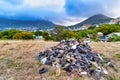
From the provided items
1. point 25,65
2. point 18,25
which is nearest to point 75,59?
point 25,65

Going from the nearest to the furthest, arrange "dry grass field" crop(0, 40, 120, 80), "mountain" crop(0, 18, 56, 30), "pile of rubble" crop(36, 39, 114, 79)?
"dry grass field" crop(0, 40, 120, 80) < "pile of rubble" crop(36, 39, 114, 79) < "mountain" crop(0, 18, 56, 30)

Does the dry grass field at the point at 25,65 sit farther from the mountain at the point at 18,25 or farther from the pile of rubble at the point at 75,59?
the mountain at the point at 18,25

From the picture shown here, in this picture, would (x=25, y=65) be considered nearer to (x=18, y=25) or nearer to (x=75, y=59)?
(x=75, y=59)

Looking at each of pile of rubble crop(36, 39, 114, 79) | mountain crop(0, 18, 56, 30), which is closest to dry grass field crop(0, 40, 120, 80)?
pile of rubble crop(36, 39, 114, 79)

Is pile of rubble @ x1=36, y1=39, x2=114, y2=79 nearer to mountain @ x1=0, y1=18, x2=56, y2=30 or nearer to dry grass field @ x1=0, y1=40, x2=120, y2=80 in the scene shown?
dry grass field @ x1=0, y1=40, x2=120, y2=80

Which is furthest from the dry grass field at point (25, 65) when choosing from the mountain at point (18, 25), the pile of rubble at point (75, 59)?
the mountain at point (18, 25)

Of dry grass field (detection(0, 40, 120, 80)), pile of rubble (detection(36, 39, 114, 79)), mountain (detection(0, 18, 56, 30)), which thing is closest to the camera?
dry grass field (detection(0, 40, 120, 80))

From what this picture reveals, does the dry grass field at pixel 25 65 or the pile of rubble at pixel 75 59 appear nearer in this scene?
the dry grass field at pixel 25 65

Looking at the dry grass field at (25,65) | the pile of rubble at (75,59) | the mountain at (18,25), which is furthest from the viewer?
the mountain at (18,25)

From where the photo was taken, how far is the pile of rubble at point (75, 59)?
5.76 meters

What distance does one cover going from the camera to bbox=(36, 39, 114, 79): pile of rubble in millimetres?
5758

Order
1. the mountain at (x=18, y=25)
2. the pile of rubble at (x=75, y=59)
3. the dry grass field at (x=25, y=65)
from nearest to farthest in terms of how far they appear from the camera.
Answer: the dry grass field at (x=25, y=65) → the pile of rubble at (x=75, y=59) → the mountain at (x=18, y=25)

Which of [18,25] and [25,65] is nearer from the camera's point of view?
[25,65]

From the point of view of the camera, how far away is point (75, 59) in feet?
20.1
